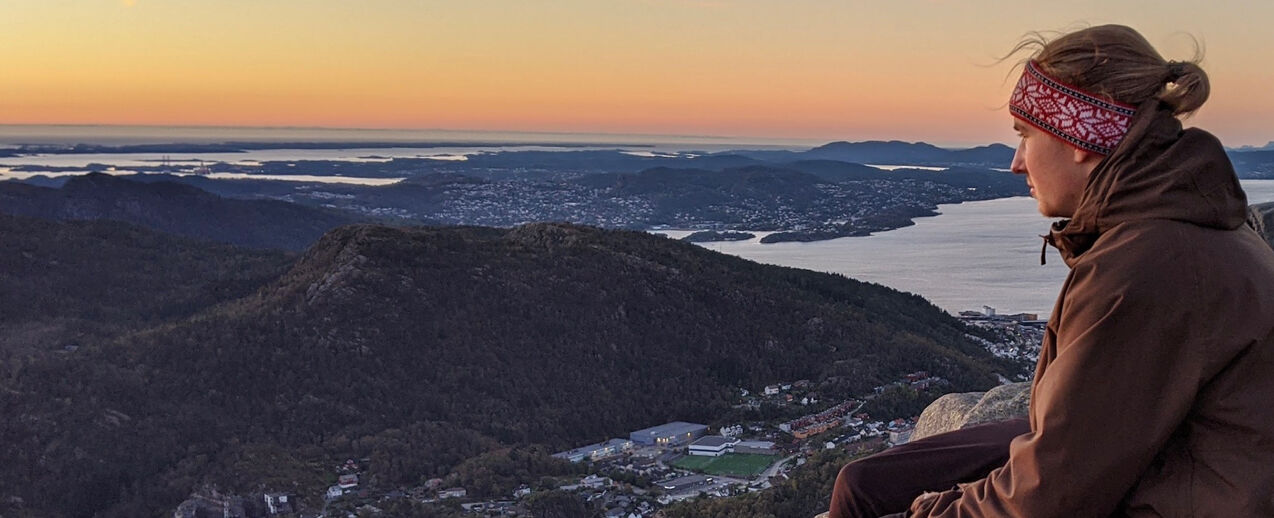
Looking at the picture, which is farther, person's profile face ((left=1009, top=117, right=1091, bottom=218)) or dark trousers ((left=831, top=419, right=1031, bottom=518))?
dark trousers ((left=831, top=419, right=1031, bottom=518))

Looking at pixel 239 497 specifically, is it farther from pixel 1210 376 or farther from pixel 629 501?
pixel 1210 376

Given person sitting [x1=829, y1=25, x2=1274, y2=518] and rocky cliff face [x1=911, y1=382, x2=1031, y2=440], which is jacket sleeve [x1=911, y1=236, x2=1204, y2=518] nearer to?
person sitting [x1=829, y1=25, x2=1274, y2=518]

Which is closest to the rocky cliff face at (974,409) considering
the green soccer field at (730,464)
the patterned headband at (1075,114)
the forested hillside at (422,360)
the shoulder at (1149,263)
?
the patterned headband at (1075,114)

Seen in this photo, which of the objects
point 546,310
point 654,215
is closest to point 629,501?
point 546,310

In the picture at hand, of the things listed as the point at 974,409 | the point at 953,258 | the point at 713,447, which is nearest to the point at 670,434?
the point at 713,447

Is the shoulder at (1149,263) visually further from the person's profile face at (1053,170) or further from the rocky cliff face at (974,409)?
the rocky cliff face at (974,409)

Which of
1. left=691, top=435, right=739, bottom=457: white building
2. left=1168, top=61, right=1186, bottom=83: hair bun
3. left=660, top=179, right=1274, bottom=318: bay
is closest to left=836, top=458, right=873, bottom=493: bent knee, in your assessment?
left=1168, top=61, right=1186, bottom=83: hair bun
